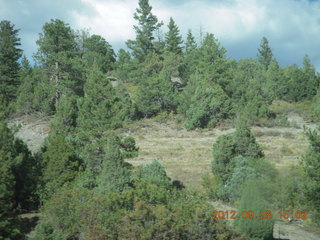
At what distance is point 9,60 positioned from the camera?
151ft

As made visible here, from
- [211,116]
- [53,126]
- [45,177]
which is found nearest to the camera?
[45,177]

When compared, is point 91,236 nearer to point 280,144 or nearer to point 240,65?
point 280,144

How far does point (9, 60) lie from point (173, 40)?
92.7ft

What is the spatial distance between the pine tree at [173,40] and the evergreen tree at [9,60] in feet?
84.5

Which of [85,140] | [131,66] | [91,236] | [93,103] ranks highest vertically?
[131,66]

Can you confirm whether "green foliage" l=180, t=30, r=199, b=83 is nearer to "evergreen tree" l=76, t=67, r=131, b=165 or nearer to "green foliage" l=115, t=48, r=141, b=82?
"green foliage" l=115, t=48, r=141, b=82

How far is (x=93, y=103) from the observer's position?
22062 mm

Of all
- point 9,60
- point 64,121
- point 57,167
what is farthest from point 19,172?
point 9,60

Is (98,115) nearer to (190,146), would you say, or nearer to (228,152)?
(228,152)

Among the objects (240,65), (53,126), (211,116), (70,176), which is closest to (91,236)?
(70,176)

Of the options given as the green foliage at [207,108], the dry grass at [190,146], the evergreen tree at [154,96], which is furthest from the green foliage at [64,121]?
the green foliage at [207,108]

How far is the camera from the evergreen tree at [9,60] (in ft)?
141

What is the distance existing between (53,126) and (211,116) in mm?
19121

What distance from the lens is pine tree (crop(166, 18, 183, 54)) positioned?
201 feet
